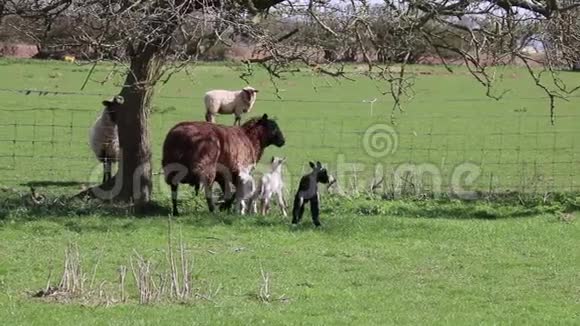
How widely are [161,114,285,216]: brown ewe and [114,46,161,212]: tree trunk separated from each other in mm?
305

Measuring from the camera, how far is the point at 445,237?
469 inches

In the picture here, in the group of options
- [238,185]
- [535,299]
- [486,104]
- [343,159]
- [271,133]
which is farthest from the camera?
[486,104]

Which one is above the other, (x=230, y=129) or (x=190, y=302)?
(x=230, y=129)

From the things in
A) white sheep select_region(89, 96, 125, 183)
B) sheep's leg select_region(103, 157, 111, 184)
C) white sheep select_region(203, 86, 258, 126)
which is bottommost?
sheep's leg select_region(103, 157, 111, 184)

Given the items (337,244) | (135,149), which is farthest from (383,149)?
(337,244)

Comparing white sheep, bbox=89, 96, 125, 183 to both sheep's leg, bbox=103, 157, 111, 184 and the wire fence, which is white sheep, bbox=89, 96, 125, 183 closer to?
sheep's leg, bbox=103, 157, 111, 184

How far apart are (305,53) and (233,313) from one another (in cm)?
570

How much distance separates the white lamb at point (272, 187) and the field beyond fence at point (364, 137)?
1.65 m

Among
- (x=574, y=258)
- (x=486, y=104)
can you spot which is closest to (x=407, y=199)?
(x=574, y=258)

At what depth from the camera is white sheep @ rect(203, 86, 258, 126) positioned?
2550 centimetres

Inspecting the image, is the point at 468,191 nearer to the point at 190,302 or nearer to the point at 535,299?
the point at 535,299

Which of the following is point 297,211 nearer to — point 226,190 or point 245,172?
point 245,172

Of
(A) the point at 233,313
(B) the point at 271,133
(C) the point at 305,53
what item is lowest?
(A) the point at 233,313

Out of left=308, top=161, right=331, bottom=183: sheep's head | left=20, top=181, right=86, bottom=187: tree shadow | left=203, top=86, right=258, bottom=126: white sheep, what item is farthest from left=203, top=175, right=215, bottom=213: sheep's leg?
left=203, top=86, right=258, bottom=126: white sheep
